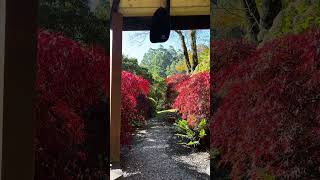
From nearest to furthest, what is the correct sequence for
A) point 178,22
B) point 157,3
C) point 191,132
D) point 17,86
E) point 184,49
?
point 17,86, point 157,3, point 178,22, point 191,132, point 184,49

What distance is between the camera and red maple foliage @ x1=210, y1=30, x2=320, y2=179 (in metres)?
2.50

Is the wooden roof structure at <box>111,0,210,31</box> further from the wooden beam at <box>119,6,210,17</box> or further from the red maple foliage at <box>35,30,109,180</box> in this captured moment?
the red maple foliage at <box>35,30,109,180</box>

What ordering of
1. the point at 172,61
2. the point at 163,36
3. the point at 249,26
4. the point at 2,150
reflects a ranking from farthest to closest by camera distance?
the point at 172,61 < the point at 163,36 < the point at 249,26 < the point at 2,150

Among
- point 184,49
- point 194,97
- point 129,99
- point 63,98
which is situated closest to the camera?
point 63,98

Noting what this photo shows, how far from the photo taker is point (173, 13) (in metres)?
6.22

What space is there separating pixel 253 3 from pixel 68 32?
1.44 meters

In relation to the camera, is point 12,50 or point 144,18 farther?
point 144,18

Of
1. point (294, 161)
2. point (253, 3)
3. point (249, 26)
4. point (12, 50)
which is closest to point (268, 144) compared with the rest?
point (294, 161)

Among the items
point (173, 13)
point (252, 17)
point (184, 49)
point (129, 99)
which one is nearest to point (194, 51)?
point (184, 49)

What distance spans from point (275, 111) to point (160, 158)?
15.7 ft

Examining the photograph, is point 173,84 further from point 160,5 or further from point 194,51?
point 160,5

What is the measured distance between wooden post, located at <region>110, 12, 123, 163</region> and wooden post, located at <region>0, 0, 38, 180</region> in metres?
3.95

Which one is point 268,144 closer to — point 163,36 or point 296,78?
point 296,78

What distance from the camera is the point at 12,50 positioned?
1.62 metres
